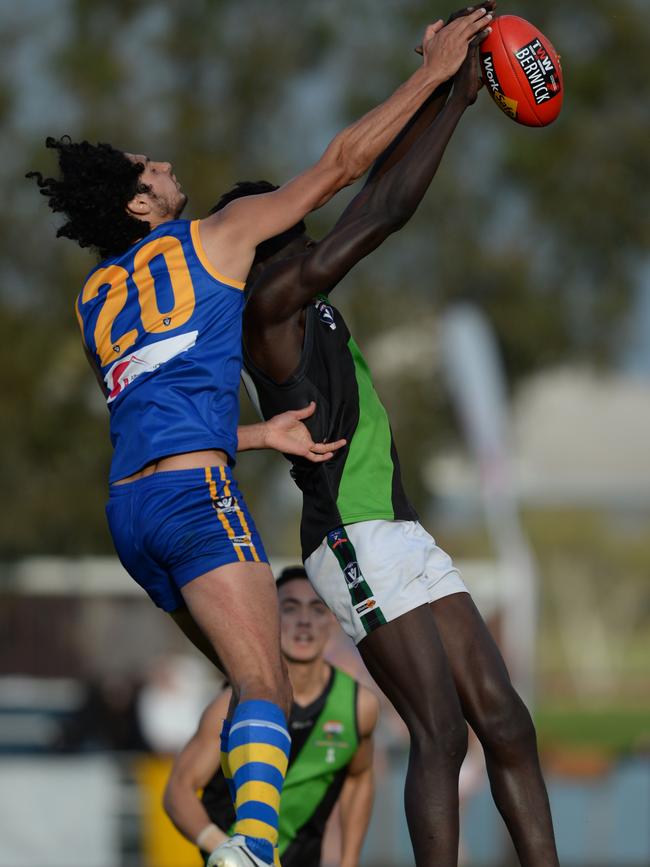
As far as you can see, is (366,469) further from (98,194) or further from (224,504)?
(98,194)

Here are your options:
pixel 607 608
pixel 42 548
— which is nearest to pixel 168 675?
pixel 42 548

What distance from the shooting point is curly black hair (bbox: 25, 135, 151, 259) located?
556 cm

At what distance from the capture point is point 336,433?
5.77m

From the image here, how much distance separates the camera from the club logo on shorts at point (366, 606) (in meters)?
5.59

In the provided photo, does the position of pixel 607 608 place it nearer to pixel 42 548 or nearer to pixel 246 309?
pixel 42 548

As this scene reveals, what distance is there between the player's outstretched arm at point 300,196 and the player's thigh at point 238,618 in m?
1.09

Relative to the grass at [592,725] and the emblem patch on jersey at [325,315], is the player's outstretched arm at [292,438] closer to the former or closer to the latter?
the emblem patch on jersey at [325,315]

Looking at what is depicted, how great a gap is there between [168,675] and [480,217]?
52.6 feet

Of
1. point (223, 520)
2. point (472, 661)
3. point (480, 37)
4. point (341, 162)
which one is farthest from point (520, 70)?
point (472, 661)

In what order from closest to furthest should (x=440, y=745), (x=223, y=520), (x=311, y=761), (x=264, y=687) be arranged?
(x=264, y=687), (x=223, y=520), (x=440, y=745), (x=311, y=761)

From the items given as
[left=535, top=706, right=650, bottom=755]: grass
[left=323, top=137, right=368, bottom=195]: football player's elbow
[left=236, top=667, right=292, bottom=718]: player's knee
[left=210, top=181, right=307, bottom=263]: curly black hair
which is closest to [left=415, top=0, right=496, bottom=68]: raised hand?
[left=323, top=137, right=368, bottom=195]: football player's elbow

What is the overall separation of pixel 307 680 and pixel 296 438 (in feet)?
6.90

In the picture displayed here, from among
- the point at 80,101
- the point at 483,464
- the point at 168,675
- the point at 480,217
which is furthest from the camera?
the point at 480,217

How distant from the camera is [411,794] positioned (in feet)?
17.7
